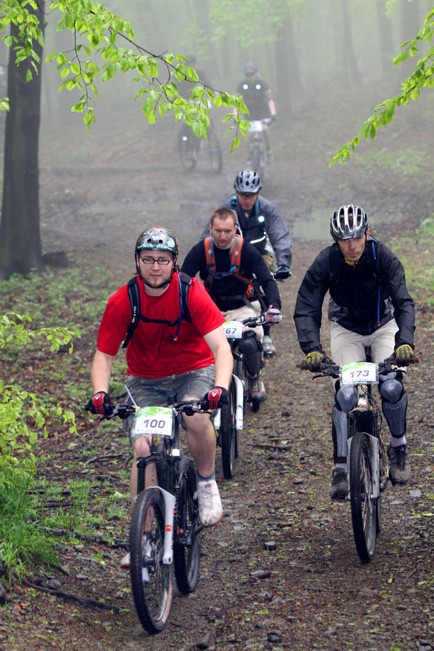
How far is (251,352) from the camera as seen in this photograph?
981 centimetres

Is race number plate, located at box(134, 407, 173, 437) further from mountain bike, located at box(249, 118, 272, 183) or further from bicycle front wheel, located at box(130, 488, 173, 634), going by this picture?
mountain bike, located at box(249, 118, 272, 183)

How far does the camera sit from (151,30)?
153 ft

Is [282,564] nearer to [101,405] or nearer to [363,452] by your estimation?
[363,452]

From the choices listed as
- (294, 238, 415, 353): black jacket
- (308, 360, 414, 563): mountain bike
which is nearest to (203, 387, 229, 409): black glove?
(308, 360, 414, 563): mountain bike

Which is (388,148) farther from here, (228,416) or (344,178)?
(228,416)

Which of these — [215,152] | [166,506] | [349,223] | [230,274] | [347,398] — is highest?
[215,152]

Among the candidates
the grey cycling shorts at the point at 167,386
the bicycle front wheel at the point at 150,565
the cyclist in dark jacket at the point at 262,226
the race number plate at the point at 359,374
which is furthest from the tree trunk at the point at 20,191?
the bicycle front wheel at the point at 150,565

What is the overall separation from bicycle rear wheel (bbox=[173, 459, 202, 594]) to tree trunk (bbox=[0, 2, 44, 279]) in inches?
445

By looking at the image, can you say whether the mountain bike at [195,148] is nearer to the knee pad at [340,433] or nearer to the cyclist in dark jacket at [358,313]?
the cyclist in dark jacket at [358,313]

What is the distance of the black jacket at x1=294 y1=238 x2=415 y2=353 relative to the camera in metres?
6.77

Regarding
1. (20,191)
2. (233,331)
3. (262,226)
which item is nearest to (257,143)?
(20,191)

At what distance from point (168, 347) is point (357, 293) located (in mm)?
1621

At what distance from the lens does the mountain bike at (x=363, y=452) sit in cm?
609

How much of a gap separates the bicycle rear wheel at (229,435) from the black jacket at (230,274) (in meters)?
1.06
